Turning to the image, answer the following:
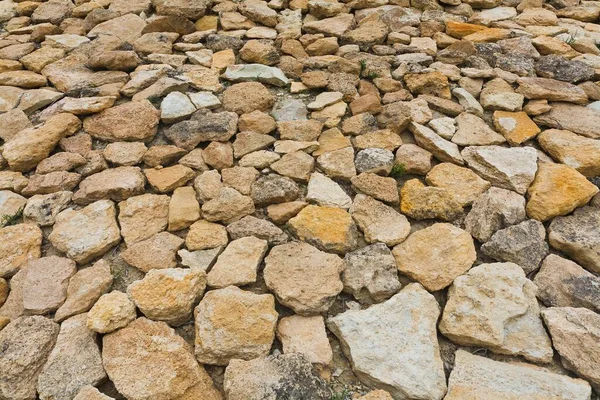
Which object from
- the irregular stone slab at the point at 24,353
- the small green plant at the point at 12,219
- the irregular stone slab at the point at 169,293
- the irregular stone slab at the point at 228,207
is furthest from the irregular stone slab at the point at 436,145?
the small green plant at the point at 12,219

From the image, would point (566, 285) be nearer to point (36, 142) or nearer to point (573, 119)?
point (573, 119)

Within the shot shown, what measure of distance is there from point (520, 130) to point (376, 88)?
3.32 ft

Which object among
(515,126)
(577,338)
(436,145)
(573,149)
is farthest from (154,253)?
(573,149)

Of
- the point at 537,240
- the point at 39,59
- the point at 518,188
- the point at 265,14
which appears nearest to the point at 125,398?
the point at 537,240

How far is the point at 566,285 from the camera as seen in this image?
1917 millimetres

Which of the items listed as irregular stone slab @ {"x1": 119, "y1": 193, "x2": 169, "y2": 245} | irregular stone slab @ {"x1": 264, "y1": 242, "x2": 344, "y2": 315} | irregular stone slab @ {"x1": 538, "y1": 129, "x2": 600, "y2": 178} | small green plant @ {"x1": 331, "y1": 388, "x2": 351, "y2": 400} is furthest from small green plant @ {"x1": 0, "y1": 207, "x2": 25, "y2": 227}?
irregular stone slab @ {"x1": 538, "y1": 129, "x2": 600, "y2": 178}

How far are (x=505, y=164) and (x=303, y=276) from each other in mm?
1397

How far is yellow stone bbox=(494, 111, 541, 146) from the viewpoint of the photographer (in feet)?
8.52

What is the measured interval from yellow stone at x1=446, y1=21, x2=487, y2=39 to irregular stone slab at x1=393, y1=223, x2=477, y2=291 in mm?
2259

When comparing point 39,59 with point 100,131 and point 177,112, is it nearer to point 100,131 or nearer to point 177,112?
point 100,131

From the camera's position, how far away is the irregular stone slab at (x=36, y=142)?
8.18 feet

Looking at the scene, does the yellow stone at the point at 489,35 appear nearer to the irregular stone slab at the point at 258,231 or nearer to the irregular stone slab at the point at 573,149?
the irregular stone slab at the point at 573,149

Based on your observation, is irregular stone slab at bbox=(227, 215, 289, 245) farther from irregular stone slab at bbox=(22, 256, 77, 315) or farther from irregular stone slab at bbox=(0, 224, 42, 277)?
irregular stone slab at bbox=(0, 224, 42, 277)

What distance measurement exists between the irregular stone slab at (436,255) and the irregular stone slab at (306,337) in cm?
52
